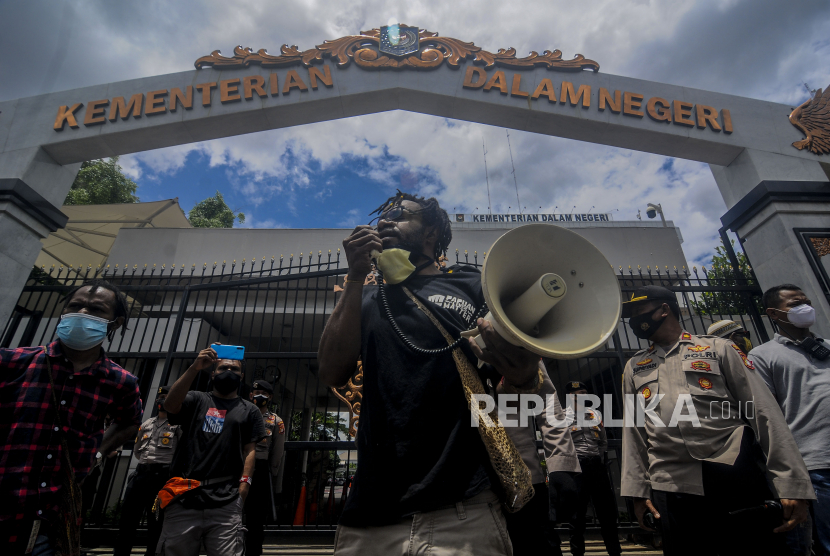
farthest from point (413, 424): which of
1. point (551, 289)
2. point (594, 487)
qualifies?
point (594, 487)

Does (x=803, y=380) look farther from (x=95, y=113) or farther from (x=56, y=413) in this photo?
(x=95, y=113)

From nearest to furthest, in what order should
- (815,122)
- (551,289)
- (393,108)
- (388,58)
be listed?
(551,289) → (815,122) → (388,58) → (393,108)

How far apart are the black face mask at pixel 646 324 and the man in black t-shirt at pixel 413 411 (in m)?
1.68

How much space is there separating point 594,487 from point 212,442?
4.15m

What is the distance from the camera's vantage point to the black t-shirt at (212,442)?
316cm

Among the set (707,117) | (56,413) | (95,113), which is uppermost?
(95,113)

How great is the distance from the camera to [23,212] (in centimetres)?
521

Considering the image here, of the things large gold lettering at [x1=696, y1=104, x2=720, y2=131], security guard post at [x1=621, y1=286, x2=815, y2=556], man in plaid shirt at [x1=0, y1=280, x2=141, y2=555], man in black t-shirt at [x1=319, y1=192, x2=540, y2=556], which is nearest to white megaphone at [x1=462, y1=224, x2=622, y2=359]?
man in black t-shirt at [x1=319, y1=192, x2=540, y2=556]

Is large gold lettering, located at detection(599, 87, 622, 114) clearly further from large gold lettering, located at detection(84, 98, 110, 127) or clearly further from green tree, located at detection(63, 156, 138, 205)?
green tree, located at detection(63, 156, 138, 205)

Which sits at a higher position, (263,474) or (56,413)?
(56,413)

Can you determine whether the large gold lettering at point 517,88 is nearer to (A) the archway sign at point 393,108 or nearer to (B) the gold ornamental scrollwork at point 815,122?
(A) the archway sign at point 393,108

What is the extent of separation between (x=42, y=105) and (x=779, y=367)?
28.8 feet

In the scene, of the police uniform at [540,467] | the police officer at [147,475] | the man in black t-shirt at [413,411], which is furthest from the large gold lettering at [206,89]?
the police uniform at [540,467]

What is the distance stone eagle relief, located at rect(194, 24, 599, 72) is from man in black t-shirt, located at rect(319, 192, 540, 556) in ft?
18.1
